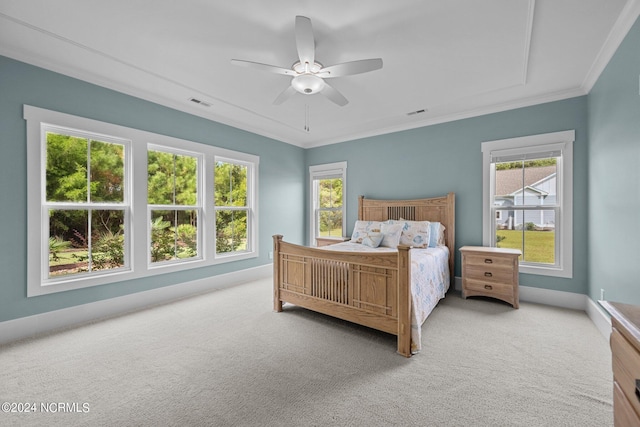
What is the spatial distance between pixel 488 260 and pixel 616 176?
1.50 meters

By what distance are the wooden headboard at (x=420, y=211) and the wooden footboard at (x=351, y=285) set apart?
214 cm

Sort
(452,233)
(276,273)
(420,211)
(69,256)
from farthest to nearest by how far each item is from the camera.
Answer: (420,211) < (452,233) < (276,273) < (69,256)

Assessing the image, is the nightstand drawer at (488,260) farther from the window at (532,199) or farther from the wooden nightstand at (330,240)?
the wooden nightstand at (330,240)

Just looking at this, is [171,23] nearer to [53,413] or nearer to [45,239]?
[45,239]

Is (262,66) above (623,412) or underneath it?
above

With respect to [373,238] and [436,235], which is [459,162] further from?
[373,238]

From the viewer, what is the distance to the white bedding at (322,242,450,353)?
2.24 m

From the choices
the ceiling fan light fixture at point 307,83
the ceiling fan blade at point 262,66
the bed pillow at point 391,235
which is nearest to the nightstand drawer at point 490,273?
the bed pillow at point 391,235

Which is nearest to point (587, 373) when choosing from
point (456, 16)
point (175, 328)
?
point (456, 16)

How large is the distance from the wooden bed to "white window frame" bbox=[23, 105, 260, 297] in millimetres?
1533

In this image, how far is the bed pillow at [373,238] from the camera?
3.87 metres

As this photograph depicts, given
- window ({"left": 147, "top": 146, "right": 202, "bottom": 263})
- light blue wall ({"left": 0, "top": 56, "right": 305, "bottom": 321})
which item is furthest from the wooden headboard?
window ({"left": 147, "top": 146, "right": 202, "bottom": 263})

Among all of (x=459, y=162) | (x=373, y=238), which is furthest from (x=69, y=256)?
(x=459, y=162)

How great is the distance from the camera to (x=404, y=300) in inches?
87.4
